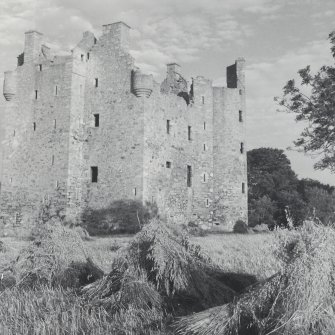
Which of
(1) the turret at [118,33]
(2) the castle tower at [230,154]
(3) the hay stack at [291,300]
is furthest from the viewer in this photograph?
(2) the castle tower at [230,154]

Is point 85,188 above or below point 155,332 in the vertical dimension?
above

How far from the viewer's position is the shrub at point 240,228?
2813cm

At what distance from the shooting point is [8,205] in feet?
89.8

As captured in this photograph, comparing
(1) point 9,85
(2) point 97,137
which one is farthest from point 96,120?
(1) point 9,85

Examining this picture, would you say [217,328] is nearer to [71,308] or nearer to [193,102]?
[71,308]

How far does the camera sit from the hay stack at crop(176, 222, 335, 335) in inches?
159

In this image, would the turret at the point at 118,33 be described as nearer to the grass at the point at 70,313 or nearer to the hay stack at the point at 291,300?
the grass at the point at 70,313

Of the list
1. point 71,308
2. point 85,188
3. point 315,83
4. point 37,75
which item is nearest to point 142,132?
point 85,188

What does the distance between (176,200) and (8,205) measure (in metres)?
9.75

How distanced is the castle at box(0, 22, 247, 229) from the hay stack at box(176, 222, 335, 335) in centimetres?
2049

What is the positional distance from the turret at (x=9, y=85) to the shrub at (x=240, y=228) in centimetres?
1577

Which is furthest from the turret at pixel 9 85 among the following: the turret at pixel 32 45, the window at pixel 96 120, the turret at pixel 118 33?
the turret at pixel 118 33

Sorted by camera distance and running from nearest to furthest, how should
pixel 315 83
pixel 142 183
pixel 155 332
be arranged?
pixel 155 332 < pixel 315 83 < pixel 142 183

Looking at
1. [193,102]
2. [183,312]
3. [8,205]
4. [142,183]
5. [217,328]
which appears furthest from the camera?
[193,102]
